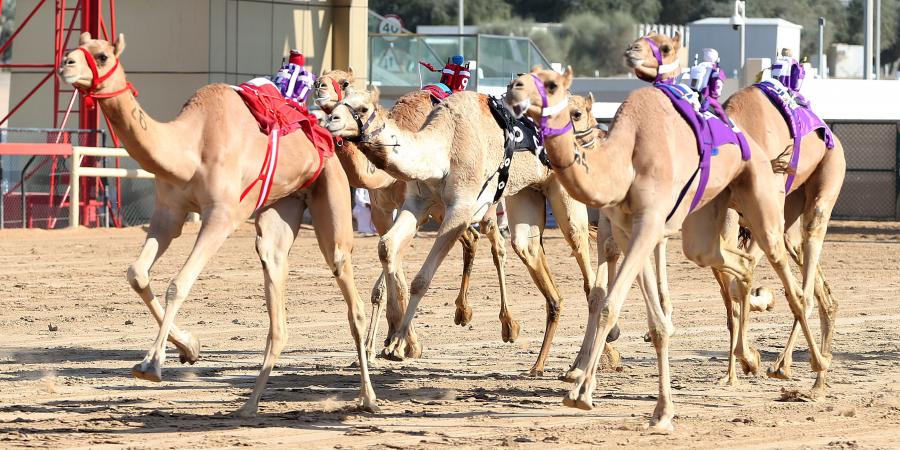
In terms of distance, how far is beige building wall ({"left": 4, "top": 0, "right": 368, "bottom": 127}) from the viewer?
2977cm

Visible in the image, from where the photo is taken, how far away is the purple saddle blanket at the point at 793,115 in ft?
36.6

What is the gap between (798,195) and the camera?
12.0 m

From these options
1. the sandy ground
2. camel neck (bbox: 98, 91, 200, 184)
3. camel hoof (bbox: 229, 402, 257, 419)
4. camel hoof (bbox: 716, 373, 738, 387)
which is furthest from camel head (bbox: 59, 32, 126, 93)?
camel hoof (bbox: 716, 373, 738, 387)

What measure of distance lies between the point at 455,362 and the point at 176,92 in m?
19.1

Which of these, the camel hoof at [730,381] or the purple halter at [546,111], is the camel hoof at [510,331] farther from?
the purple halter at [546,111]

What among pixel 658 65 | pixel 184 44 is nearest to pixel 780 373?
pixel 658 65

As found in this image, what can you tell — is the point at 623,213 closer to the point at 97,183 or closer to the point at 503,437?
the point at 503,437

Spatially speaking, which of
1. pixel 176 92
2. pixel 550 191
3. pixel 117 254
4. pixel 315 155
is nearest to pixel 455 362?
pixel 550 191

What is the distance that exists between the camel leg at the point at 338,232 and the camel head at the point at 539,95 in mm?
2115

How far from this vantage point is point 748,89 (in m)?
11.4

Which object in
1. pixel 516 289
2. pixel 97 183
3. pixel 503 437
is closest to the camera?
pixel 503 437

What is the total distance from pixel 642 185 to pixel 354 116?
A: 5.93ft

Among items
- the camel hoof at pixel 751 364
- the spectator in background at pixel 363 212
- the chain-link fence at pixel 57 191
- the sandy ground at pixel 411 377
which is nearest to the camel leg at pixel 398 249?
the sandy ground at pixel 411 377

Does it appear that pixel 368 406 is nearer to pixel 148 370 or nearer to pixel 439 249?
pixel 439 249
